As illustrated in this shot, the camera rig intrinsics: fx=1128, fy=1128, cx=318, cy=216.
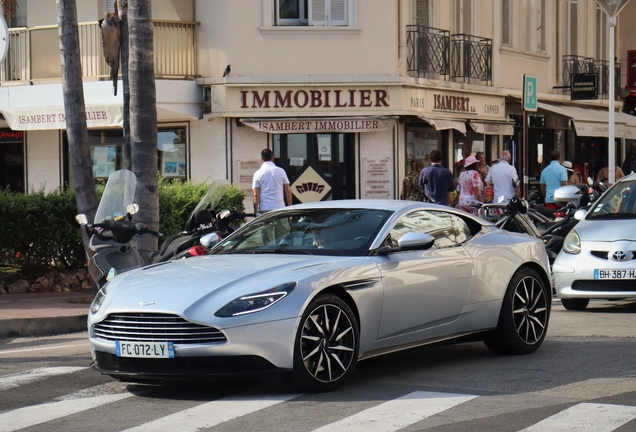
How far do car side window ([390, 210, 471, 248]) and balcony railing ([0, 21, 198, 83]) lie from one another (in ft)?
50.2

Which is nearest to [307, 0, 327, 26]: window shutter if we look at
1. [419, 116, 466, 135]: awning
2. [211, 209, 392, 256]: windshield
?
[419, 116, 466, 135]: awning

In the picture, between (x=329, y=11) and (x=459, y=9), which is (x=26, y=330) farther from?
(x=459, y=9)

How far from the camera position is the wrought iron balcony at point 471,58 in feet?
86.2

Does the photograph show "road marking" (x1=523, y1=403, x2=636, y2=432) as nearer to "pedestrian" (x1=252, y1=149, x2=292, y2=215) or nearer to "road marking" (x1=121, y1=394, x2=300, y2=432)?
"road marking" (x1=121, y1=394, x2=300, y2=432)

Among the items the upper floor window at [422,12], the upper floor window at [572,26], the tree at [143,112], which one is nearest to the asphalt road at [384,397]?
the tree at [143,112]

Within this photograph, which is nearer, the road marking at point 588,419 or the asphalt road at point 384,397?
the road marking at point 588,419

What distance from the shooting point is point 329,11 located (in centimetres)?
2408

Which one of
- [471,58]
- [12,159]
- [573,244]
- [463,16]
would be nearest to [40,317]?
[573,244]

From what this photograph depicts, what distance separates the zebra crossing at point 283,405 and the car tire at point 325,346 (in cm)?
12

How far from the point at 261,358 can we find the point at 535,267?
131 inches

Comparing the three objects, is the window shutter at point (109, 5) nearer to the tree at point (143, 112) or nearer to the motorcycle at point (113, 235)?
the tree at point (143, 112)

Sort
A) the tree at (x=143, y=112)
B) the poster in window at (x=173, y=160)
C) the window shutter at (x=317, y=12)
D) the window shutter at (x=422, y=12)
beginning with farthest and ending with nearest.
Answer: the window shutter at (x=422, y=12), the poster in window at (x=173, y=160), the window shutter at (x=317, y=12), the tree at (x=143, y=112)

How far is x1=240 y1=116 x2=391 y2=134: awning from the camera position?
23.8 meters

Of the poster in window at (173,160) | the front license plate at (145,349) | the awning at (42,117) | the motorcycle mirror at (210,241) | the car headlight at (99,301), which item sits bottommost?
the front license plate at (145,349)
